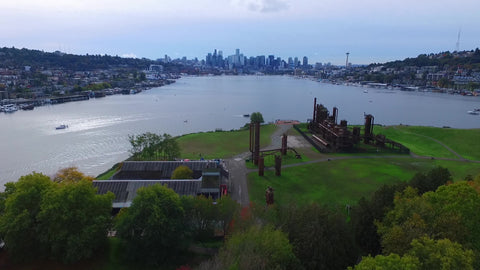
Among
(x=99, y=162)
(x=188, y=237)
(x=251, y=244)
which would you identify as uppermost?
(x=251, y=244)

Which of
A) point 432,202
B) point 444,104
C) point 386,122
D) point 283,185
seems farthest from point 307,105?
point 432,202

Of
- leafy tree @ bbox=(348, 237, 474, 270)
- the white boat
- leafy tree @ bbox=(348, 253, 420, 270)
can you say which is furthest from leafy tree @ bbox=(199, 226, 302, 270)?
the white boat

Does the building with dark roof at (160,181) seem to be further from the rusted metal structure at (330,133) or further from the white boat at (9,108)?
the white boat at (9,108)

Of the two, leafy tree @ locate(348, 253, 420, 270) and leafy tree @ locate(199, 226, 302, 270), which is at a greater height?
leafy tree @ locate(348, 253, 420, 270)

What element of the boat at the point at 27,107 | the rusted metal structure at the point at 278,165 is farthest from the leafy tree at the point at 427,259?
the boat at the point at 27,107

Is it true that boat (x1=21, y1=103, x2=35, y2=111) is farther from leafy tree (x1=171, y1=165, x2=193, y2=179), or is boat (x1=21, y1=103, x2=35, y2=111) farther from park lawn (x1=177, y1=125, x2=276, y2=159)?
leafy tree (x1=171, y1=165, x2=193, y2=179)

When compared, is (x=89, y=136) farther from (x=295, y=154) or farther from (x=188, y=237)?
(x=188, y=237)

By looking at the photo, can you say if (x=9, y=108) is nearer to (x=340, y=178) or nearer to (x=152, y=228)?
(x=152, y=228)
